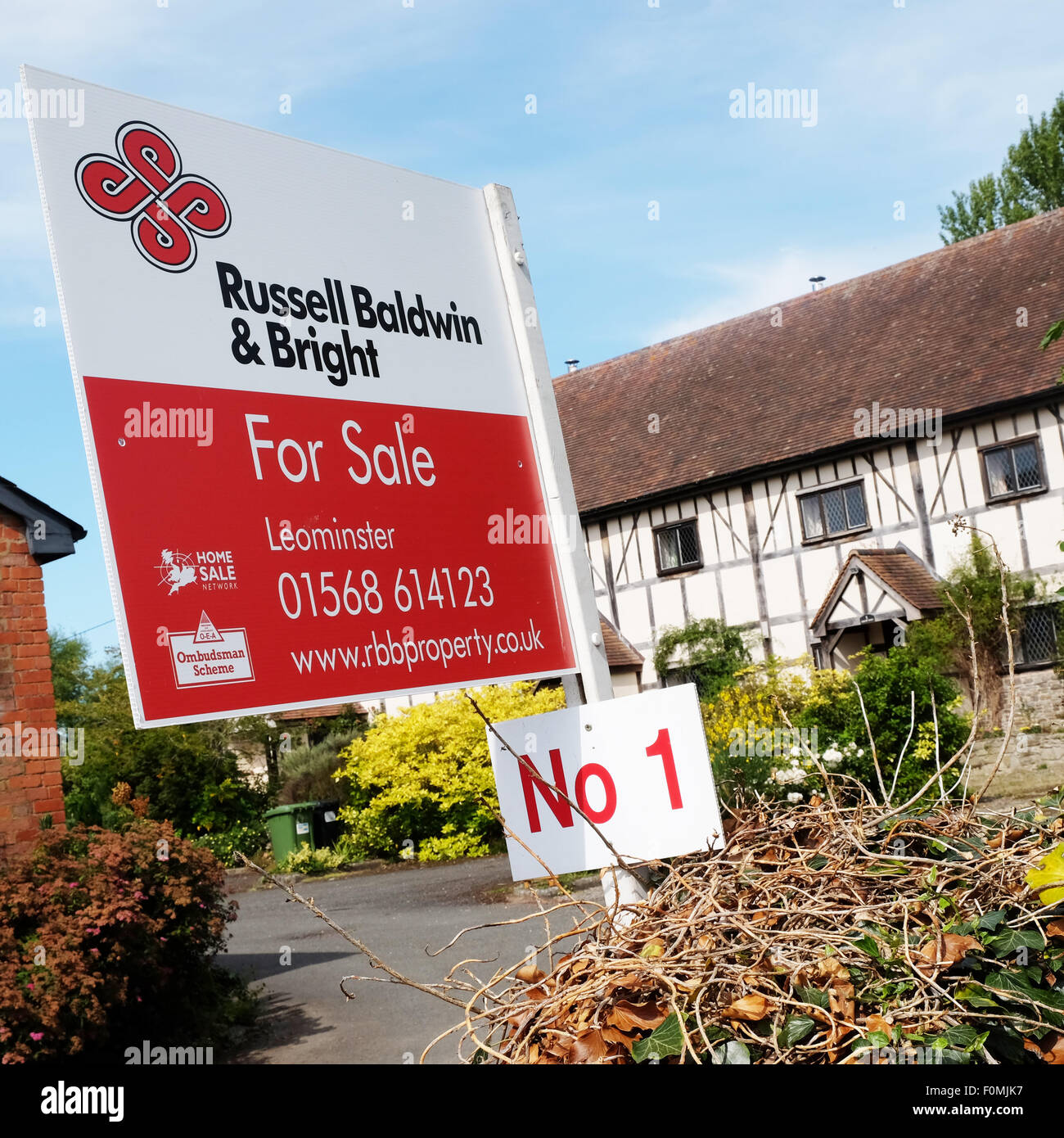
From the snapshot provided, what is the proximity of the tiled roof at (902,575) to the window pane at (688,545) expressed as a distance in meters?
3.16

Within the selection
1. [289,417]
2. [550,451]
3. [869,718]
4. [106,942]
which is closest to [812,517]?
[869,718]

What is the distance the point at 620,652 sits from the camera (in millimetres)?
21875

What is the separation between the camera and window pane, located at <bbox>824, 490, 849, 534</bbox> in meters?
19.8

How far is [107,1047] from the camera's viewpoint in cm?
634

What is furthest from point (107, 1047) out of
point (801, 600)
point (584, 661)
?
point (801, 600)

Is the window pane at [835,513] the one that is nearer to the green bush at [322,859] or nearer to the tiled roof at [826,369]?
the tiled roof at [826,369]

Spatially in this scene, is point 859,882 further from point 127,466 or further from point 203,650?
point 127,466

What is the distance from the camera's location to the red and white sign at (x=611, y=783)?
2508 millimetres

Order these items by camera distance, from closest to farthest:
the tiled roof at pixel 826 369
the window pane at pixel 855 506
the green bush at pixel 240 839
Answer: the tiled roof at pixel 826 369, the window pane at pixel 855 506, the green bush at pixel 240 839

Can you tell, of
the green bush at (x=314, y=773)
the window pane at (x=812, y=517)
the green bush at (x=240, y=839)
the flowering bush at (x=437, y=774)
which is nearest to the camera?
the flowering bush at (x=437, y=774)

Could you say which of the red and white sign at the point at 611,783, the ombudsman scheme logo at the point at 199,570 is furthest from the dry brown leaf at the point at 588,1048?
the ombudsman scheme logo at the point at 199,570

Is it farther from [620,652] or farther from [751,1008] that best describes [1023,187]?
[751,1008]

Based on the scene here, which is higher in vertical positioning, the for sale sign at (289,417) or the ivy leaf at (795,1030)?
the for sale sign at (289,417)
